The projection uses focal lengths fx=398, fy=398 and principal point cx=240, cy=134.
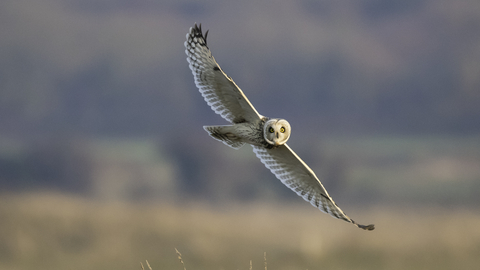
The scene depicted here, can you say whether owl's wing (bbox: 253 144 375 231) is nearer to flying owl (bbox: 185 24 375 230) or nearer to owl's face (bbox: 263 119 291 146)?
flying owl (bbox: 185 24 375 230)

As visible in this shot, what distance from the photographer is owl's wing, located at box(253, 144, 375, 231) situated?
7.99 meters

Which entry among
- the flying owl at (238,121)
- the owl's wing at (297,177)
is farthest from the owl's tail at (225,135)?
the owl's wing at (297,177)

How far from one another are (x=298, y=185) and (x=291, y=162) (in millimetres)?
578

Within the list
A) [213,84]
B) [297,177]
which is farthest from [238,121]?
[297,177]

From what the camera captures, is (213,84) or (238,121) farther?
(238,121)

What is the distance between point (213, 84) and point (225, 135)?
99 cm

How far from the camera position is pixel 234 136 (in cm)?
754

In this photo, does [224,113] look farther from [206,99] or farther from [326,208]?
[326,208]

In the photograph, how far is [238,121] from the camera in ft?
25.0

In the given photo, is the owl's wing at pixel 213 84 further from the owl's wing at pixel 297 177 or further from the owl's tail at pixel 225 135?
the owl's wing at pixel 297 177

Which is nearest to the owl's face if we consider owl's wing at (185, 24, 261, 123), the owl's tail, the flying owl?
the flying owl

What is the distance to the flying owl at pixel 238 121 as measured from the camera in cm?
711

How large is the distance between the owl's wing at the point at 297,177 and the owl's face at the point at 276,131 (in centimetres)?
80

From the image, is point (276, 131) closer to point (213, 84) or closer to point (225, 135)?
point (225, 135)
